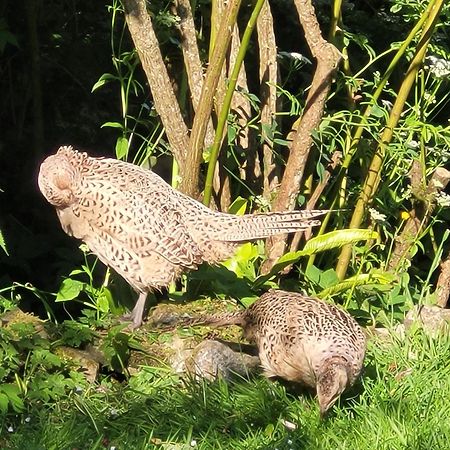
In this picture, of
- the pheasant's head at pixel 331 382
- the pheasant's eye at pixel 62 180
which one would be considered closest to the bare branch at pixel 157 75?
the pheasant's eye at pixel 62 180

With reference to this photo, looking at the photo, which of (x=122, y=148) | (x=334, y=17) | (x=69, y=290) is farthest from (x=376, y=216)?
(x=69, y=290)

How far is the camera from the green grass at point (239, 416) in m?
5.50

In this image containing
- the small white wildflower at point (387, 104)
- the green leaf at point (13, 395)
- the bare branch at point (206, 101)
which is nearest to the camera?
the green leaf at point (13, 395)

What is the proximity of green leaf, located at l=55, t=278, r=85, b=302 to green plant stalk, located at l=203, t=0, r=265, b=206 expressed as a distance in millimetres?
984

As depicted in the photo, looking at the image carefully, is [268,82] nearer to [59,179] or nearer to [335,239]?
[335,239]

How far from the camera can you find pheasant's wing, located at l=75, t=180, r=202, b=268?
21.6 feet

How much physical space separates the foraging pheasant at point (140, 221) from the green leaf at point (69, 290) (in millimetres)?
333

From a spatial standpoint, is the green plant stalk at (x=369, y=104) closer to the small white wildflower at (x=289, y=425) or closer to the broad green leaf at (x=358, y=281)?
the broad green leaf at (x=358, y=281)

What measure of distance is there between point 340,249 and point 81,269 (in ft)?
5.79

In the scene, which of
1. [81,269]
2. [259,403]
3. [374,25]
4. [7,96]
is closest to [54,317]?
[81,269]

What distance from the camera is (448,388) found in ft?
19.9

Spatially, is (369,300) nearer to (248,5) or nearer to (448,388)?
(448,388)

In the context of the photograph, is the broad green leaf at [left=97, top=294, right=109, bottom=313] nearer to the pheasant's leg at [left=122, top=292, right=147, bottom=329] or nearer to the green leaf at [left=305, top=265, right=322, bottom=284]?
the pheasant's leg at [left=122, top=292, right=147, bottom=329]

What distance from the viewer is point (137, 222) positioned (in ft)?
21.6
